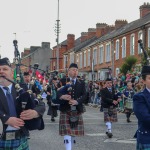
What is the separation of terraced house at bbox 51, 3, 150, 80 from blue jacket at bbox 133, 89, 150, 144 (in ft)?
92.6

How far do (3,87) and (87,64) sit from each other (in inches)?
1810

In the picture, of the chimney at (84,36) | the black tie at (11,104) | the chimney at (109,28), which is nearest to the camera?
the black tie at (11,104)

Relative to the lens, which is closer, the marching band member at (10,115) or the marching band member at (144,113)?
the marching band member at (10,115)

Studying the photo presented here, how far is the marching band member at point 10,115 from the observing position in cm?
501

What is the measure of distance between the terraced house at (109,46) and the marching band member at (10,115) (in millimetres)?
28694

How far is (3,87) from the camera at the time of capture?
520cm

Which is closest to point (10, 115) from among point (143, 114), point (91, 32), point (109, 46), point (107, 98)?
point (143, 114)

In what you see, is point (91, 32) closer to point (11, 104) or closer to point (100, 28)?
point (100, 28)

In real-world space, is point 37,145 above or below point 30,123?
below

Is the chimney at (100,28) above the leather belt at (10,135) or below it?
above

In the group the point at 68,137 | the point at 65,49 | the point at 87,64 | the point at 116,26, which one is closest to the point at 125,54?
the point at 116,26

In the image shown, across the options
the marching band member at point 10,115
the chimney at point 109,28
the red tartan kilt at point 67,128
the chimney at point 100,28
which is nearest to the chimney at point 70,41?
the chimney at point 100,28

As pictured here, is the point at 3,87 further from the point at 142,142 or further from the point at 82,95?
the point at 82,95

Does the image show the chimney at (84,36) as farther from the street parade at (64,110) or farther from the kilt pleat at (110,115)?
the kilt pleat at (110,115)
